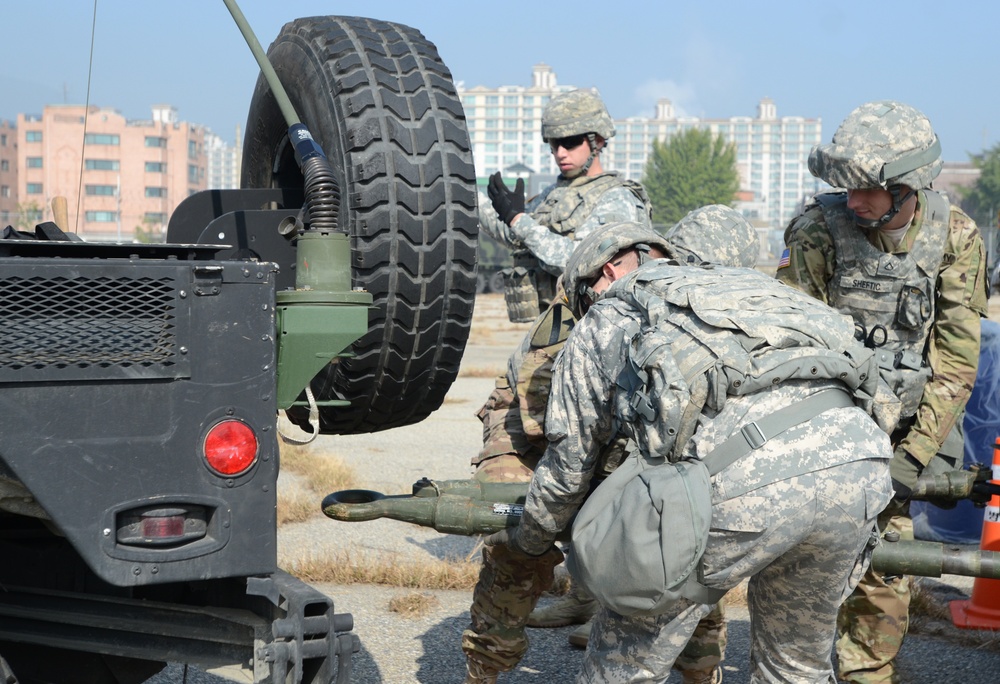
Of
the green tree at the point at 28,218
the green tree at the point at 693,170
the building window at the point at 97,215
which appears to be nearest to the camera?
the green tree at the point at 28,218

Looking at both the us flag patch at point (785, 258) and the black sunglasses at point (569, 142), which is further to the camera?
the black sunglasses at point (569, 142)

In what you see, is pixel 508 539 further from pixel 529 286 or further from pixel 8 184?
pixel 8 184

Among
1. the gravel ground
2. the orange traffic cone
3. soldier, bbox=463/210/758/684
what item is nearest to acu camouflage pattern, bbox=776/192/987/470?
soldier, bbox=463/210/758/684

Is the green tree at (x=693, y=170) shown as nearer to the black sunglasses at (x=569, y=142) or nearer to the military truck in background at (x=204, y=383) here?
the black sunglasses at (x=569, y=142)

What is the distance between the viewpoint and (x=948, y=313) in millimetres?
4410

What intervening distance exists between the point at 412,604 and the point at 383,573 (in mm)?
430

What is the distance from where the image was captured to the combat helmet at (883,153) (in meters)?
4.10

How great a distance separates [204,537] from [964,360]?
9.59 ft

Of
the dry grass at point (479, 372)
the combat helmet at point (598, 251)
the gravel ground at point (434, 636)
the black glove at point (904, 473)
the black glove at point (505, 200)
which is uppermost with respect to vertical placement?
the black glove at point (505, 200)

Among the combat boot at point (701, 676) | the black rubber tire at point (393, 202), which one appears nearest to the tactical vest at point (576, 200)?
the black rubber tire at point (393, 202)

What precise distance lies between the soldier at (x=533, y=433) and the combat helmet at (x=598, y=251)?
6 cm

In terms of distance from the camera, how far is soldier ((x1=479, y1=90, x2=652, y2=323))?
5422mm

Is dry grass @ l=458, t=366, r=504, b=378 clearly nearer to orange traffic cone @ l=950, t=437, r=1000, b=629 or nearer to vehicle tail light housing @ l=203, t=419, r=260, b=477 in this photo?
orange traffic cone @ l=950, t=437, r=1000, b=629

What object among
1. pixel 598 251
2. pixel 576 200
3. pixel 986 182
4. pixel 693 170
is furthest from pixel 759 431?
pixel 693 170
